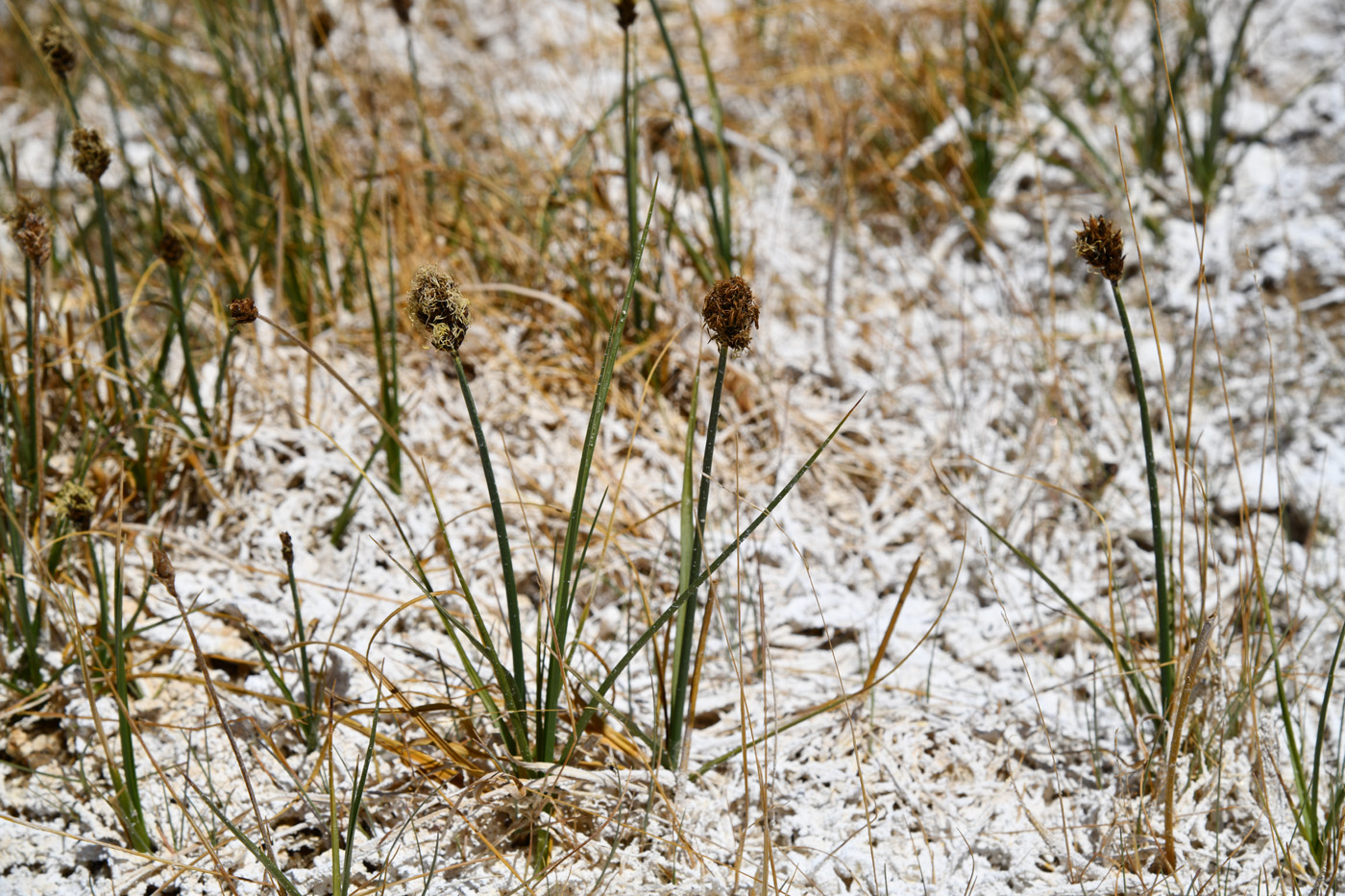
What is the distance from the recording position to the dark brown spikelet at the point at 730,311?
2.64 feet

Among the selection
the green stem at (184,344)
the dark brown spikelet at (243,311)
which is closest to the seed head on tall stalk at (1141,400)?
the dark brown spikelet at (243,311)

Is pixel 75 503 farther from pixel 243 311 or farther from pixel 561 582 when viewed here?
pixel 561 582

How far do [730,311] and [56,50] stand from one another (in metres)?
1.08

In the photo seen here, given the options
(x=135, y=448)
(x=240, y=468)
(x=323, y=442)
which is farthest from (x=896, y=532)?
(x=135, y=448)

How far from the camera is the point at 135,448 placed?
152cm

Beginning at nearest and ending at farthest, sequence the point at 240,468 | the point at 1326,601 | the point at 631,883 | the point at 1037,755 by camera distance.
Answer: the point at 631,883 → the point at 1037,755 → the point at 1326,601 → the point at 240,468

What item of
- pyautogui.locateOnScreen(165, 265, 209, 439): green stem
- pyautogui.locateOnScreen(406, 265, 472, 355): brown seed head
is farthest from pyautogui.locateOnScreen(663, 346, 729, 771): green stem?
pyautogui.locateOnScreen(165, 265, 209, 439): green stem

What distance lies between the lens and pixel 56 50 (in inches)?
48.8

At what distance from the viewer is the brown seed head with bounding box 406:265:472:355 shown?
0.80 meters

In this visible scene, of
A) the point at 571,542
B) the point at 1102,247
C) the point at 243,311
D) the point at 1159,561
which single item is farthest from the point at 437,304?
the point at 1159,561

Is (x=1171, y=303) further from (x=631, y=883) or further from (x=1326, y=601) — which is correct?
(x=631, y=883)

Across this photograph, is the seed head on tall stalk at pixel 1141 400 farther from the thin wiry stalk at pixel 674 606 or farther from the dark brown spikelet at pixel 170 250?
the dark brown spikelet at pixel 170 250

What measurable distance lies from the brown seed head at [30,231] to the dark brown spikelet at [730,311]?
2.95ft

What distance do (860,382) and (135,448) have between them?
4.56ft
